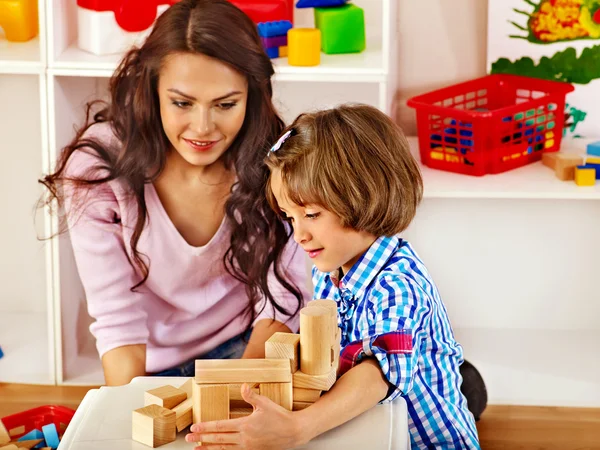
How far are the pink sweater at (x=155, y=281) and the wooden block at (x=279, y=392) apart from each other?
2.36 ft

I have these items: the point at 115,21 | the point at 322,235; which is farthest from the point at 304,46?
the point at 322,235

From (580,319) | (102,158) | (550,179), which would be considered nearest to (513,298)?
(580,319)

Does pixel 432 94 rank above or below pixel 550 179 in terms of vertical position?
above

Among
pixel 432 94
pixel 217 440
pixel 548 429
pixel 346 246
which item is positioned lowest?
pixel 548 429

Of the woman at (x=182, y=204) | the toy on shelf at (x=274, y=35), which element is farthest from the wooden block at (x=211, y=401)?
the toy on shelf at (x=274, y=35)

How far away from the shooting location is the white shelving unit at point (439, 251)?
1.80 m

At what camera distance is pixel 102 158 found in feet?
5.49

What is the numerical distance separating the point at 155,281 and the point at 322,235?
23.7 inches

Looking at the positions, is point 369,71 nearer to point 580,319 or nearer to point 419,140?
point 419,140

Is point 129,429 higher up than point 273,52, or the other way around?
point 273,52

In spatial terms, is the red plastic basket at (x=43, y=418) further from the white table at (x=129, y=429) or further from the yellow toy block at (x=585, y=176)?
the yellow toy block at (x=585, y=176)

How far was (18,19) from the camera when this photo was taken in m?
1.88

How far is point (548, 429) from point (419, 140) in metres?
0.60

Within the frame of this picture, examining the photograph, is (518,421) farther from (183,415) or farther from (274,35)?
(183,415)
